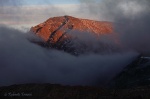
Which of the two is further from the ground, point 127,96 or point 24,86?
point 24,86

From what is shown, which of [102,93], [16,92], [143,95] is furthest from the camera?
[16,92]

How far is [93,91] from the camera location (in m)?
163

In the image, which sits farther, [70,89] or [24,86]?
[24,86]

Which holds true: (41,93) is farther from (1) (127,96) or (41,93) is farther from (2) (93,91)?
(1) (127,96)

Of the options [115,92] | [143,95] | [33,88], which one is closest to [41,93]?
[33,88]

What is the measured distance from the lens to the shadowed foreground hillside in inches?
6063

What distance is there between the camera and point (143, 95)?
493 ft

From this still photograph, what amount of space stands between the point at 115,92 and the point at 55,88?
106ft

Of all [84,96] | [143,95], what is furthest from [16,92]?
[143,95]

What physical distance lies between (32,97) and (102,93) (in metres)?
33.3

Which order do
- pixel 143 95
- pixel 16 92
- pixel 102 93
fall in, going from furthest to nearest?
pixel 16 92
pixel 102 93
pixel 143 95

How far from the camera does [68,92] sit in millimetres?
166500

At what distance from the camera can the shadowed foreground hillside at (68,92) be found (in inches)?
6063

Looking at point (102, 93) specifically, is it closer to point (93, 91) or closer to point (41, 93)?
point (93, 91)
